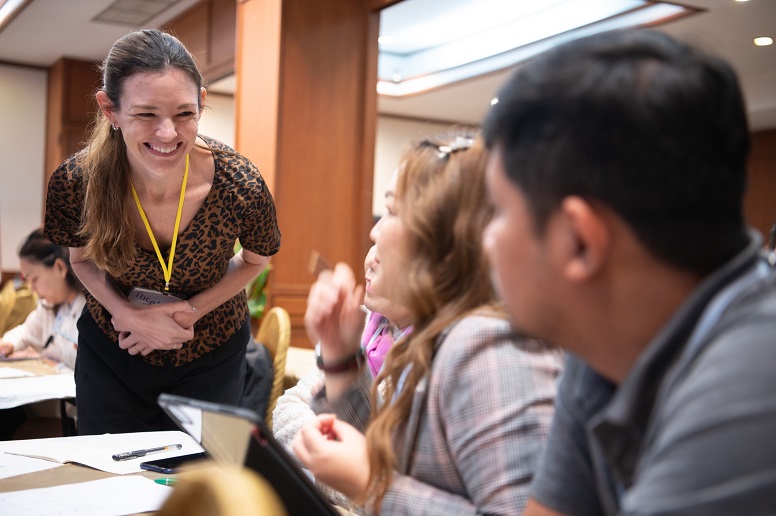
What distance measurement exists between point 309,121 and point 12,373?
9.34 feet

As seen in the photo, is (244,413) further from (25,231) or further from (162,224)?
(25,231)

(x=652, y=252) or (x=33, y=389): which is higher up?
(x=652, y=252)

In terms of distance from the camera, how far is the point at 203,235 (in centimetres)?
202

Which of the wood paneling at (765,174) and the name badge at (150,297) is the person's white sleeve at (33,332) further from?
the wood paneling at (765,174)

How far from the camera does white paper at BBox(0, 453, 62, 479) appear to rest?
4.35 ft

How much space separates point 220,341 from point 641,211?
1665mm

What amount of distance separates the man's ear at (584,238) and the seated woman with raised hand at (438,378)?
32cm

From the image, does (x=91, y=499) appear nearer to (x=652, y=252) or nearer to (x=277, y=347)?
(x=652, y=252)

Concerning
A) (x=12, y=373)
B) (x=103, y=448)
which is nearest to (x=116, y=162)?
(x=103, y=448)

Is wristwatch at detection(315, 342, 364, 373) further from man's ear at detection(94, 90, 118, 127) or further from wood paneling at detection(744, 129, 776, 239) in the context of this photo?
wood paneling at detection(744, 129, 776, 239)

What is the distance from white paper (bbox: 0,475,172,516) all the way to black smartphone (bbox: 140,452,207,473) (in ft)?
0.26

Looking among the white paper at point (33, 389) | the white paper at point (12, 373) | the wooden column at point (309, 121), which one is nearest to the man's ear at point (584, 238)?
the white paper at point (33, 389)

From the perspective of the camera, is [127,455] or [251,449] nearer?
[251,449]

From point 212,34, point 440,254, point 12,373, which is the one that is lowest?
point 12,373
